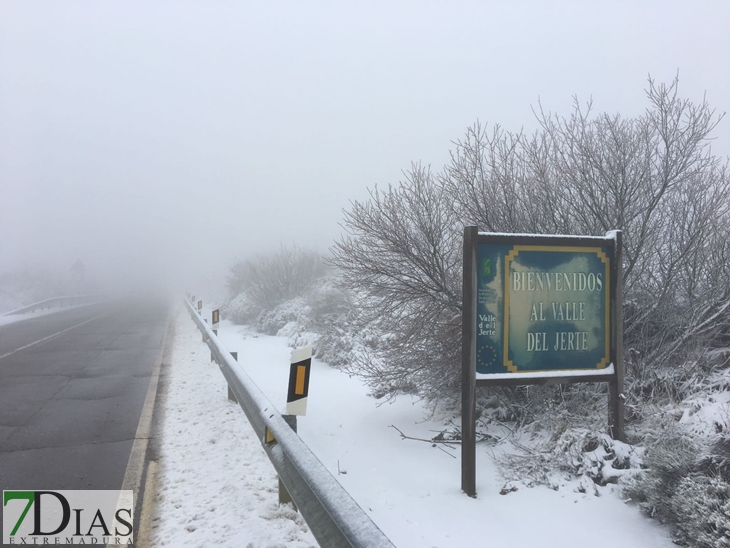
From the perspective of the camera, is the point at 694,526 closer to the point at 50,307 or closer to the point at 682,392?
the point at 682,392

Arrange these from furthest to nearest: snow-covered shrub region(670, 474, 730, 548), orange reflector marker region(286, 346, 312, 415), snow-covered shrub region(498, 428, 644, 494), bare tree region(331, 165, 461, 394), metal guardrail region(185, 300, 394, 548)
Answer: bare tree region(331, 165, 461, 394), orange reflector marker region(286, 346, 312, 415), snow-covered shrub region(498, 428, 644, 494), snow-covered shrub region(670, 474, 730, 548), metal guardrail region(185, 300, 394, 548)

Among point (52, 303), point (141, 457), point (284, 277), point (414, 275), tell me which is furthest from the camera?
point (52, 303)

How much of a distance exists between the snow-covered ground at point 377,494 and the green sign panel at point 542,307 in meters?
1.11

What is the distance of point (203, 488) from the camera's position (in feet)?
13.5

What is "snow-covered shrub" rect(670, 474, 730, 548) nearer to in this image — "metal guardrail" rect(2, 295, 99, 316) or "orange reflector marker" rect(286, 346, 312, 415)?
"orange reflector marker" rect(286, 346, 312, 415)

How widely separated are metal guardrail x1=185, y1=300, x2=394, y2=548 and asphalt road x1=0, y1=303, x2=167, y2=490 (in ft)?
4.93

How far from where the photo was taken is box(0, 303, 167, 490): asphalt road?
448cm

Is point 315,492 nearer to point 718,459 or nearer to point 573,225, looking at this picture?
point 718,459

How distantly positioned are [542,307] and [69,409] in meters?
6.41

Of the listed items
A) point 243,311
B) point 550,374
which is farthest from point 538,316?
point 243,311

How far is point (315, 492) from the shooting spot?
268cm

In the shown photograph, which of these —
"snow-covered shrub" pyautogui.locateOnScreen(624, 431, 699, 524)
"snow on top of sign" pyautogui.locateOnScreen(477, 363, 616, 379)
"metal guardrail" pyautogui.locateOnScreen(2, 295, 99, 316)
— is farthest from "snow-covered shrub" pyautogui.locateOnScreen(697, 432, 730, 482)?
"metal guardrail" pyautogui.locateOnScreen(2, 295, 99, 316)

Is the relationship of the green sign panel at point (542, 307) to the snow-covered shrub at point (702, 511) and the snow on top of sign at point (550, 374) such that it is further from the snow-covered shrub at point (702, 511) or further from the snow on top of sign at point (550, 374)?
the snow-covered shrub at point (702, 511)

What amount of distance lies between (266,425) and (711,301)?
4994 millimetres
